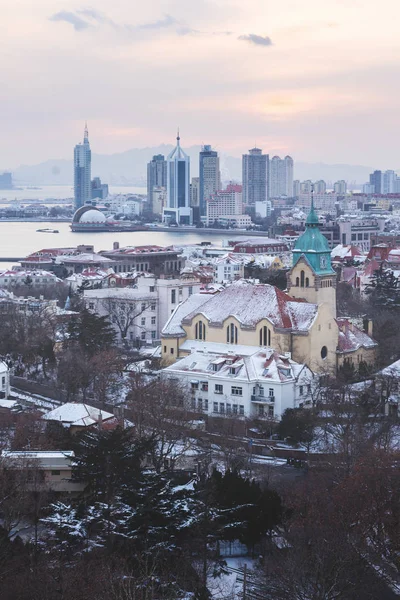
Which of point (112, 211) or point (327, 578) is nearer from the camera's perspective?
point (327, 578)

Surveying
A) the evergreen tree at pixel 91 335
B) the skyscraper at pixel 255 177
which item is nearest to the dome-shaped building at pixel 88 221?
the skyscraper at pixel 255 177

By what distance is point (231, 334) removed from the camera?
22578 millimetres

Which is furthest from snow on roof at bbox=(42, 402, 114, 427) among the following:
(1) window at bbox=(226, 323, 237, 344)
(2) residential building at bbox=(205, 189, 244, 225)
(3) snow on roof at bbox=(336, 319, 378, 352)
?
(2) residential building at bbox=(205, 189, 244, 225)

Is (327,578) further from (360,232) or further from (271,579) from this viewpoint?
(360,232)

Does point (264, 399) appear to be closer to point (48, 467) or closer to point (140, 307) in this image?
point (48, 467)

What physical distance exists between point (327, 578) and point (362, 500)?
72.0 inches

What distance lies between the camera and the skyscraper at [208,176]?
149000 millimetres

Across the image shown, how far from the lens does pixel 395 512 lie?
12.5 m

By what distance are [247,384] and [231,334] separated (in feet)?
7.90

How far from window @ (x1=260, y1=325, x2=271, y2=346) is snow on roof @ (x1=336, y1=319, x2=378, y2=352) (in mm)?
1593

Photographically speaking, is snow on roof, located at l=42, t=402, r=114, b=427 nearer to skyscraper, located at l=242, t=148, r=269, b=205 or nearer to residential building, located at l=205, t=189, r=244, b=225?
residential building, located at l=205, t=189, r=244, b=225

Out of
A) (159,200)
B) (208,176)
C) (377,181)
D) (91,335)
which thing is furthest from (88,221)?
(377,181)

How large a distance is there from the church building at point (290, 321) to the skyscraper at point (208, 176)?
11826cm

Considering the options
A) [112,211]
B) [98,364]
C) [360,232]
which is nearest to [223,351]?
[98,364]
